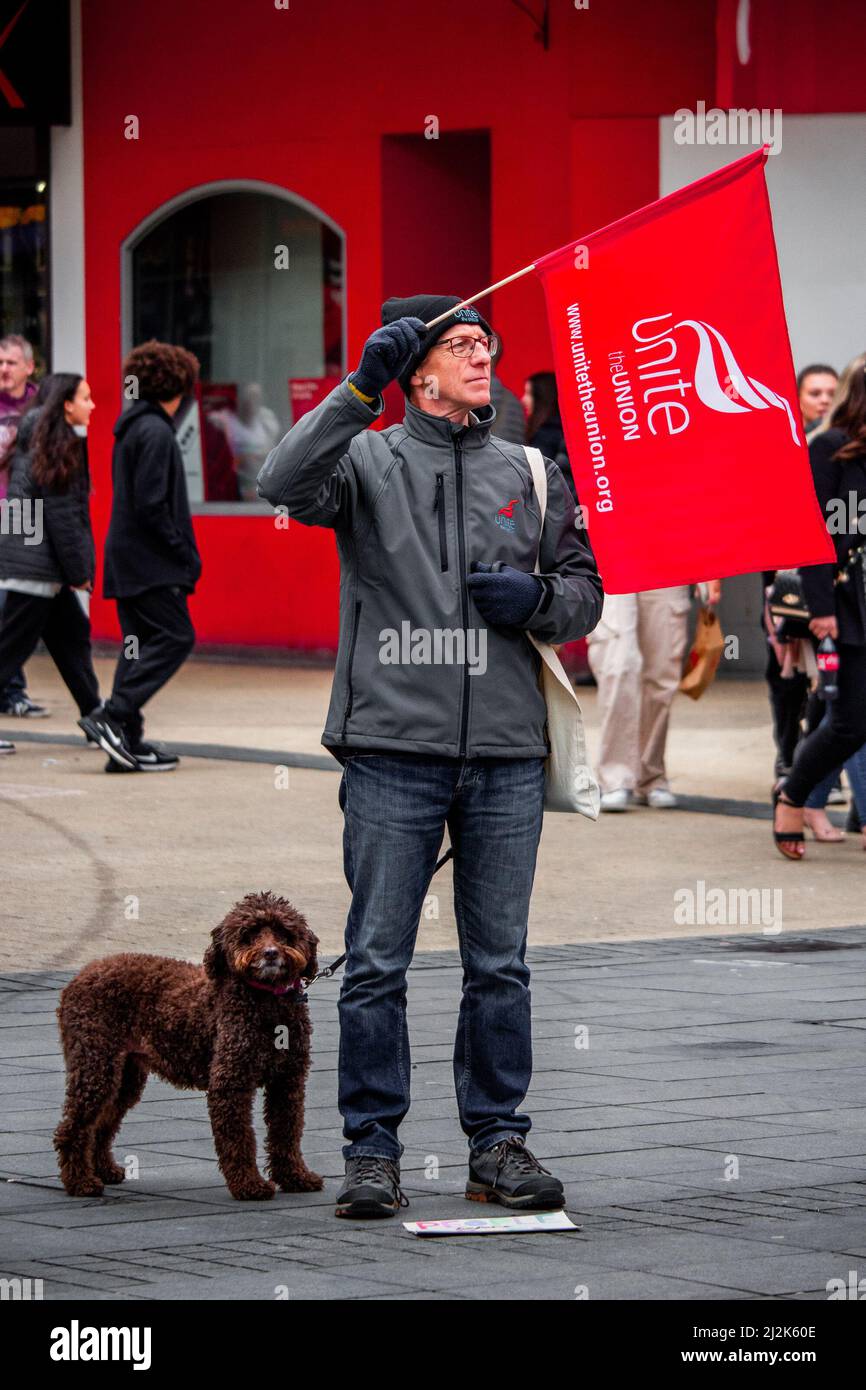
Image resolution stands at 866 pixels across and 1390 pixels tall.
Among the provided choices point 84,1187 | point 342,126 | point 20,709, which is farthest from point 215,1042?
point 342,126

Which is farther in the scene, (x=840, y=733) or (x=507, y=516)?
(x=840, y=733)

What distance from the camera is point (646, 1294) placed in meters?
4.61

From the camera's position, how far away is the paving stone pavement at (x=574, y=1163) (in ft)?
15.7

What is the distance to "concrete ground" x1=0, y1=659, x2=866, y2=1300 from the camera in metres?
4.90

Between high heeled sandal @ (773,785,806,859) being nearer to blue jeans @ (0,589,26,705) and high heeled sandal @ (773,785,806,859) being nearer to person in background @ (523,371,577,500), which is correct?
person in background @ (523,371,577,500)

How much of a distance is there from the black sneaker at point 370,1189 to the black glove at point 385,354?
1.62 metres

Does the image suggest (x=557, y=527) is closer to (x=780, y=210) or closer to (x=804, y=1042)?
(x=804, y=1042)

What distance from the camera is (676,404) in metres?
6.18

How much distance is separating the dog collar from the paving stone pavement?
1.50ft

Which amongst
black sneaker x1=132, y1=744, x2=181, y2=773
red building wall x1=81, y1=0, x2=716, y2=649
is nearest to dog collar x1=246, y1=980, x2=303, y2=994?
black sneaker x1=132, y1=744, x2=181, y2=773

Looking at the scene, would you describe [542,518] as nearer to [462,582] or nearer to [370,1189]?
[462,582]

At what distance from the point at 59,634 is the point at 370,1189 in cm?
826
